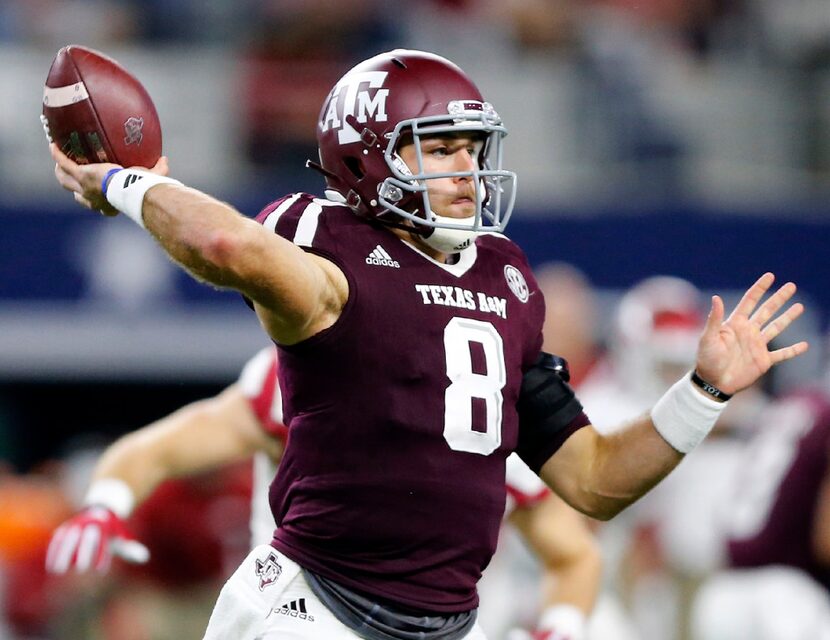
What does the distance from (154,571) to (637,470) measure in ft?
11.6

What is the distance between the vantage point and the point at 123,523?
4531 mm

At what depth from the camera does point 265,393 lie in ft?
15.8

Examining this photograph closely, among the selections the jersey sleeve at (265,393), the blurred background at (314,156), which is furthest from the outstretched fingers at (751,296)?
the blurred background at (314,156)

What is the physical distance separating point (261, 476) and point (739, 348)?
1638 mm

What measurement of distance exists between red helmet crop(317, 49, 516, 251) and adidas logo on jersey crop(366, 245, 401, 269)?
0.09 metres

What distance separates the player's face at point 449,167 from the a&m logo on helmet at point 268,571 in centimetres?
75

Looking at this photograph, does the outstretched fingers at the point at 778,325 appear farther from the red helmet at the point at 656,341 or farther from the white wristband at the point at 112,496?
the red helmet at the point at 656,341

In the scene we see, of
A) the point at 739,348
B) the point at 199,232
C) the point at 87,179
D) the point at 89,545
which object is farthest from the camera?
the point at 89,545

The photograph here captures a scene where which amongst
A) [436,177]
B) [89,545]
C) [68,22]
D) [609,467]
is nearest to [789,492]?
[609,467]

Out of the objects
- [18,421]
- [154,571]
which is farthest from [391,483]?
[18,421]

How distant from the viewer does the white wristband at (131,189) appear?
Result: 3.24 m

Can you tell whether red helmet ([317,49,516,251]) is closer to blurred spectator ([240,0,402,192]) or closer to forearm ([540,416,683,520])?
forearm ([540,416,683,520])

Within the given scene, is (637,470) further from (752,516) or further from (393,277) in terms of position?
(752,516)

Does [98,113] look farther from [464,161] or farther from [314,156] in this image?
[314,156]
